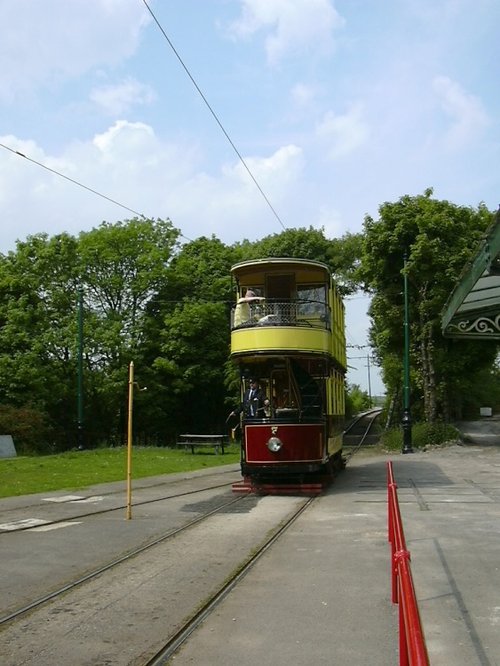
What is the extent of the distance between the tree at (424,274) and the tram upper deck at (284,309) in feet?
49.8

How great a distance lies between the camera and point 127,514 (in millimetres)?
13406

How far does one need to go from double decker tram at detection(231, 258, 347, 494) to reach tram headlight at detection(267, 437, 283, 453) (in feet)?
0.07

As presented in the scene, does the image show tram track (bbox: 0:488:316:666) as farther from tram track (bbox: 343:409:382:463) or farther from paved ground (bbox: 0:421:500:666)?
tram track (bbox: 343:409:382:463)

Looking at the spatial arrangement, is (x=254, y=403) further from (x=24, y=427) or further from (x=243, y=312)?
(x=24, y=427)

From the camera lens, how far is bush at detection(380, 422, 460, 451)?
33438mm

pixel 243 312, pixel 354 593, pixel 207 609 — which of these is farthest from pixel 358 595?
pixel 243 312

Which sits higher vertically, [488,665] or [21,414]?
[21,414]

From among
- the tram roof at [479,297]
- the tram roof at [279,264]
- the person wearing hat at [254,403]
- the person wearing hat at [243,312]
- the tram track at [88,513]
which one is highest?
the tram roof at [279,264]

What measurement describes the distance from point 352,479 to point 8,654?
51.3 feet

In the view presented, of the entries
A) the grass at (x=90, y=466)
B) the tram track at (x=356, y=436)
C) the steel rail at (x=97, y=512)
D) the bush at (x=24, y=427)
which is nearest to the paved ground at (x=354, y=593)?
the steel rail at (x=97, y=512)

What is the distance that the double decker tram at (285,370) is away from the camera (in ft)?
54.6

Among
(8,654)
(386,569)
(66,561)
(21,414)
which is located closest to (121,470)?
(21,414)

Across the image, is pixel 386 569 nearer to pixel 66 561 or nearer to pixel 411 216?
pixel 66 561

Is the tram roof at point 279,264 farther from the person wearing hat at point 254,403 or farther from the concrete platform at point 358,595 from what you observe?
the concrete platform at point 358,595
